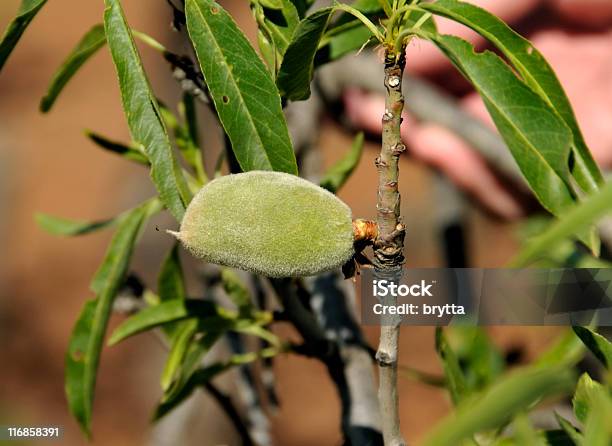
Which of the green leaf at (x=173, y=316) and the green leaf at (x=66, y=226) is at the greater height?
the green leaf at (x=66, y=226)

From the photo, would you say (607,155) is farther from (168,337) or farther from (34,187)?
(34,187)

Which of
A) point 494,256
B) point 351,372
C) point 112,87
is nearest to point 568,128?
point 351,372

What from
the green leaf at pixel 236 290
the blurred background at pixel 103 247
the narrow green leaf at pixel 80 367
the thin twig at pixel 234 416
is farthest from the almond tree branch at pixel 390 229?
the blurred background at pixel 103 247

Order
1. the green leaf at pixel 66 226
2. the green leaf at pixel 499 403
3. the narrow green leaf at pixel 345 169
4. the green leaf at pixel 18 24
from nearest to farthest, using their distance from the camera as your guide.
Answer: the green leaf at pixel 499 403 → the green leaf at pixel 18 24 → the narrow green leaf at pixel 345 169 → the green leaf at pixel 66 226

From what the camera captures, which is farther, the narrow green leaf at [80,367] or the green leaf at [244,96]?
the narrow green leaf at [80,367]

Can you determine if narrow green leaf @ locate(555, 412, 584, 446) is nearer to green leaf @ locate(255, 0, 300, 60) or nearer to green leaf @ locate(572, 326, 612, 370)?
green leaf @ locate(572, 326, 612, 370)

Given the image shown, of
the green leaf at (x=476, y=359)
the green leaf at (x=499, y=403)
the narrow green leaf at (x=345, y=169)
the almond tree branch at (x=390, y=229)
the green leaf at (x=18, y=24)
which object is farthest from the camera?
the green leaf at (x=476, y=359)

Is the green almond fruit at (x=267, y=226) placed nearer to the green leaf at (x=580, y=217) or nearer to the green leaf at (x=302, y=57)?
the green leaf at (x=302, y=57)

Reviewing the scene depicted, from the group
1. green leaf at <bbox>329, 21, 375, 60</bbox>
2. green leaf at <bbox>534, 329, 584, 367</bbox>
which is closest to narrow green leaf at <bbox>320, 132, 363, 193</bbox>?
green leaf at <bbox>329, 21, 375, 60</bbox>
